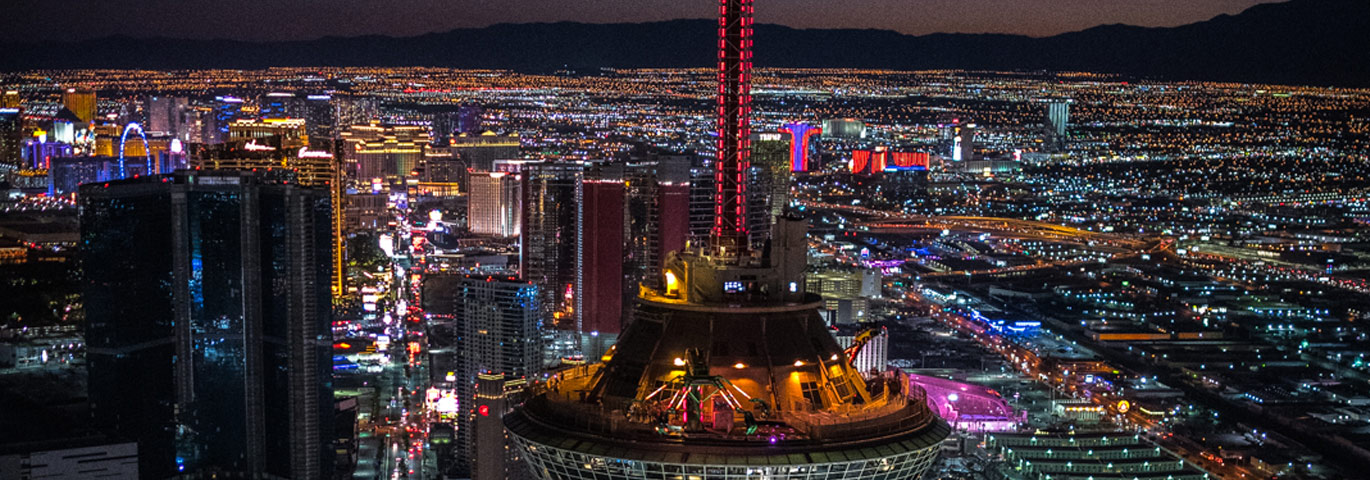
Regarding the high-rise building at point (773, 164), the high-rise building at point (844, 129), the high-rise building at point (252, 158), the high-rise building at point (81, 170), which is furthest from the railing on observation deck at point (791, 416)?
the high-rise building at point (844, 129)

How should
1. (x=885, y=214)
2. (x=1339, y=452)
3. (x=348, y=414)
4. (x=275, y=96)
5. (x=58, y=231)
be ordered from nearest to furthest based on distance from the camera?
1. (x=1339, y=452)
2. (x=58, y=231)
3. (x=348, y=414)
4. (x=275, y=96)
5. (x=885, y=214)

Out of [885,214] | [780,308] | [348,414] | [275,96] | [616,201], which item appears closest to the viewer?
[780,308]

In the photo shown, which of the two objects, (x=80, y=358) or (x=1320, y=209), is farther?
(x=1320, y=209)

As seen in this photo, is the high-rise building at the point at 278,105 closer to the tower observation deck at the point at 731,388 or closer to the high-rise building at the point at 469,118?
the high-rise building at the point at 469,118

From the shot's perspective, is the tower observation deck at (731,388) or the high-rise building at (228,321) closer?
the tower observation deck at (731,388)

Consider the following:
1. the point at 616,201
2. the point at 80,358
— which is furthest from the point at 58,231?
the point at 616,201

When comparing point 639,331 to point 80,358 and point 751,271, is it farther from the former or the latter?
point 80,358

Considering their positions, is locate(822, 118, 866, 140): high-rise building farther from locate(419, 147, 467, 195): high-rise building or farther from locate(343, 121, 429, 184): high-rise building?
locate(419, 147, 467, 195): high-rise building

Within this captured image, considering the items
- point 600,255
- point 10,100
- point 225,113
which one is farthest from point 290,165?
point 600,255
